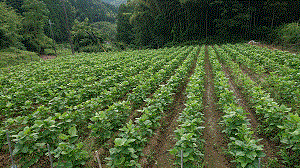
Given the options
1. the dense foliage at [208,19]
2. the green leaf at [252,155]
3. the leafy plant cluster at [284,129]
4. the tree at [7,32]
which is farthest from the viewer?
the dense foliage at [208,19]

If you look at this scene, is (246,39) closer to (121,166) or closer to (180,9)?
(180,9)

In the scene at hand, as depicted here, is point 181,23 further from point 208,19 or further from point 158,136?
point 158,136

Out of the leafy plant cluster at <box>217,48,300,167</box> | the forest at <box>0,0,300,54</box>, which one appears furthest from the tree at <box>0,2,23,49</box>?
the leafy plant cluster at <box>217,48,300,167</box>

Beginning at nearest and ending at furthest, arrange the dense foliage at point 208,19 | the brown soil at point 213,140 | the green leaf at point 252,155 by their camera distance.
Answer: the green leaf at point 252,155 → the brown soil at point 213,140 → the dense foliage at point 208,19

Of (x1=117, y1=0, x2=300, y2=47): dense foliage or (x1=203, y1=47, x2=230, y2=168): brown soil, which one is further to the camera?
(x1=117, y1=0, x2=300, y2=47): dense foliage

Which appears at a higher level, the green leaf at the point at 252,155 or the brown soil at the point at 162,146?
the green leaf at the point at 252,155

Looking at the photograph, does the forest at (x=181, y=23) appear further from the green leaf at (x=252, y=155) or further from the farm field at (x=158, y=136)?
the green leaf at (x=252, y=155)

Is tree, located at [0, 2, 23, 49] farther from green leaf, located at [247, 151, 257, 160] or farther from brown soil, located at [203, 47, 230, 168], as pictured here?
green leaf, located at [247, 151, 257, 160]

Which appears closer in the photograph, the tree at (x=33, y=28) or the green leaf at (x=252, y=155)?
the green leaf at (x=252, y=155)

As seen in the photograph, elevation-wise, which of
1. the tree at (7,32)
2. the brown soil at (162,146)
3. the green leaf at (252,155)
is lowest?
the brown soil at (162,146)

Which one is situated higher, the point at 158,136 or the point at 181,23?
the point at 181,23

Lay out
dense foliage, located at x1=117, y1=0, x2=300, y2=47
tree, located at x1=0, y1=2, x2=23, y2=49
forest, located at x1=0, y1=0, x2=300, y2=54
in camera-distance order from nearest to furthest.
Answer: tree, located at x1=0, y1=2, x2=23, y2=49 → forest, located at x1=0, y1=0, x2=300, y2=54 → dense foliage, located at x1=117, y1=0, x2=300, y2=47

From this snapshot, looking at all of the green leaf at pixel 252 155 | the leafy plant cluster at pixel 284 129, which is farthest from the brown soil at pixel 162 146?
the leafy plant cluster at pixel 284 129

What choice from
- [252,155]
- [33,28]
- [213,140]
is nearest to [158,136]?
[213,140]
